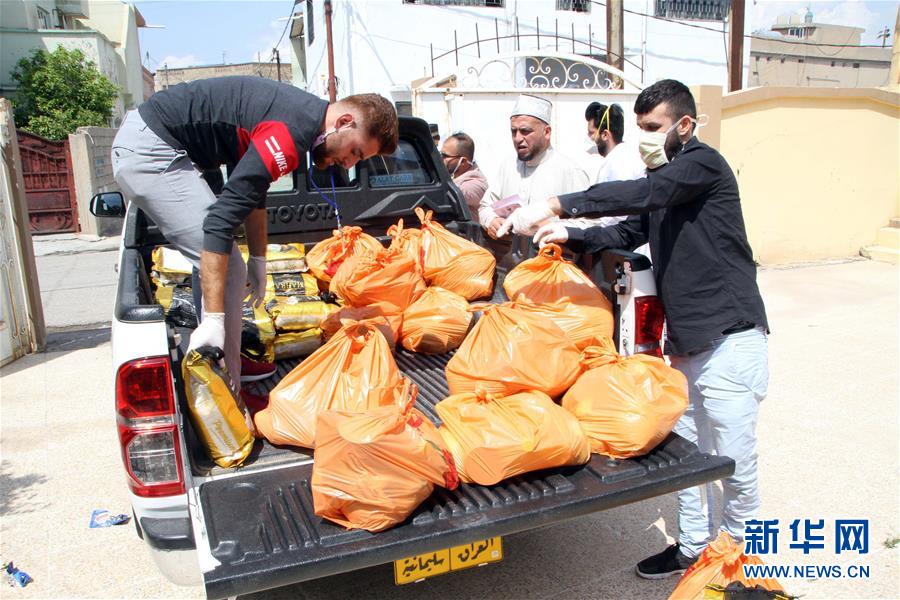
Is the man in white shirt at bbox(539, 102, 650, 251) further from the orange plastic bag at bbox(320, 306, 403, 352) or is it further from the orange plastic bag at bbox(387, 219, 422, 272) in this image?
the orange plastic bag at bbox(320, 306, 403, 352)

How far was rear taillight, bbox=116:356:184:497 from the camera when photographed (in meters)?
2.12

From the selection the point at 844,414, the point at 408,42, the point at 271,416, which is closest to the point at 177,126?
the point at 271,416

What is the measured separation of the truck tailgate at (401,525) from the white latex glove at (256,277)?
3.78ft

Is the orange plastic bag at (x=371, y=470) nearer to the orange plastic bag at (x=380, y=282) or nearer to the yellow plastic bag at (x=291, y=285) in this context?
the orange plastic bag at (x=380, y=282)

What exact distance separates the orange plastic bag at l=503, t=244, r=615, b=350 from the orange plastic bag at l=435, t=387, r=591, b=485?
0.58m

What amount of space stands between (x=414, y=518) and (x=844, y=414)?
12.1 feet

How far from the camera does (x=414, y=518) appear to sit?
2123mm

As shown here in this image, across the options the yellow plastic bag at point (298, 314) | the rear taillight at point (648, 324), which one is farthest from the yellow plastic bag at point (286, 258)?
the rear taillight at point (648, 324)

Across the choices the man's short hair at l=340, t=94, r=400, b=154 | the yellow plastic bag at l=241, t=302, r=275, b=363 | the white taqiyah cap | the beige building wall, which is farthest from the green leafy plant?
the man's short hair at l=340, t=94, r=400, b=154

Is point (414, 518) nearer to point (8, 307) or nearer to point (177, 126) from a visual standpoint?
point (177, 126)

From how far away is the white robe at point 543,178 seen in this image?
436 centimetres

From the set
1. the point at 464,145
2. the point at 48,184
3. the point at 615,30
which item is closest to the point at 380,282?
the point at 464,145

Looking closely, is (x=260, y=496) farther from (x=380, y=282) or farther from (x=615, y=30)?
(x=615, y=30)

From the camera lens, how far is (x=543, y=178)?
438cm
